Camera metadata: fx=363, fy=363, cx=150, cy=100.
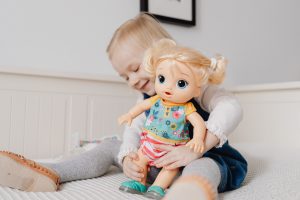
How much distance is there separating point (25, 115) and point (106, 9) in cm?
58

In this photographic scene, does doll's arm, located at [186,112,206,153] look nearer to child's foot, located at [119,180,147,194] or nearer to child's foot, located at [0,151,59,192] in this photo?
child's foot, located at [119,180,147,194]

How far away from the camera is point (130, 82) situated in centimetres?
91

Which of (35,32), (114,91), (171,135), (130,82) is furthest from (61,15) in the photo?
(171,135)

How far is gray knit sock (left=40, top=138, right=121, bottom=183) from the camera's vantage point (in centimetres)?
83

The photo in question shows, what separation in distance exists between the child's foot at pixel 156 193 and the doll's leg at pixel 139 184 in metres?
0.04

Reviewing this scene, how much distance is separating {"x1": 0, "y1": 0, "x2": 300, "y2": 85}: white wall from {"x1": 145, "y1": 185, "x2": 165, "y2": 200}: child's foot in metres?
0.90

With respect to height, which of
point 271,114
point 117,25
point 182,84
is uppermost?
point 117,25

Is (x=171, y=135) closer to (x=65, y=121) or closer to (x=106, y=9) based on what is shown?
(x=65, y=121)

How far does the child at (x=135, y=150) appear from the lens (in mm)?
688

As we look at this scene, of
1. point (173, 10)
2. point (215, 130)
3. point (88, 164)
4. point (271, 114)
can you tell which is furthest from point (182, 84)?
point (173, 10)

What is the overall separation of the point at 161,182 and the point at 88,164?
260 millimetres

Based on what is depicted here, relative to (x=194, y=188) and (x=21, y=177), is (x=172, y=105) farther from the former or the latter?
(x=21, y=177)

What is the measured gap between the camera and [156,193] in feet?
2.13

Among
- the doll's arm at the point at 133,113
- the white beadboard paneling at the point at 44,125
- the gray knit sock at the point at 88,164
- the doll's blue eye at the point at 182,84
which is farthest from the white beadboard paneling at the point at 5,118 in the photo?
the doll's blue eye at the point at 182,84
